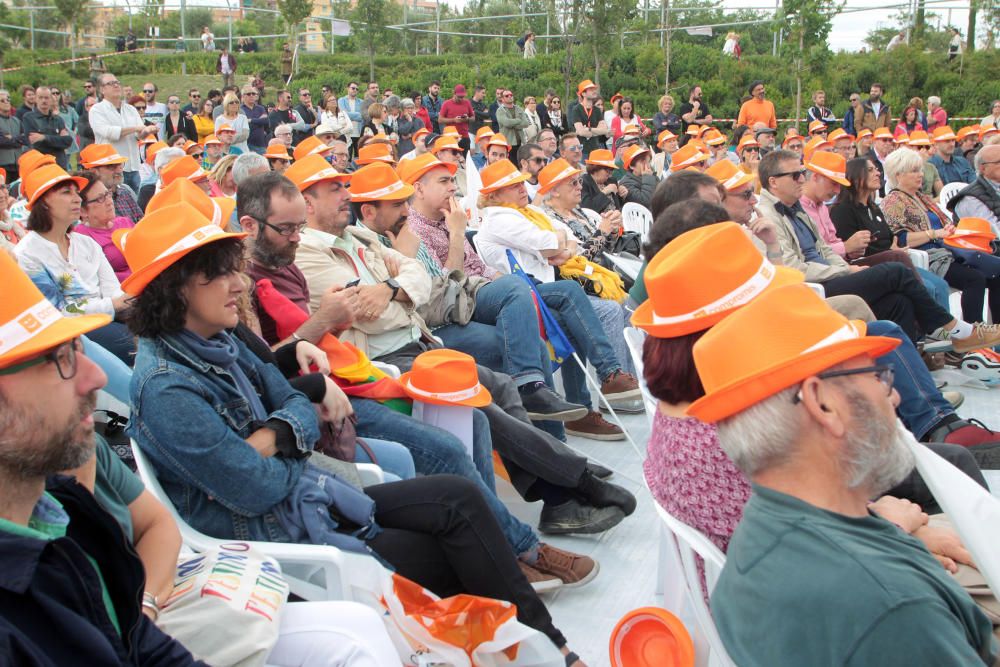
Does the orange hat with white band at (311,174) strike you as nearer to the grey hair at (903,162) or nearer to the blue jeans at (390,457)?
the blue jeans at (390,457)

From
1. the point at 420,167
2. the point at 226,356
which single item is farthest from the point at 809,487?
the point at 420,167

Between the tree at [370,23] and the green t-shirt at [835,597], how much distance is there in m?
23.7

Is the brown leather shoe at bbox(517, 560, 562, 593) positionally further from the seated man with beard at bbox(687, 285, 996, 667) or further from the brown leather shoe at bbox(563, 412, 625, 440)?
the brown leather shoe at bbox(563, 412, 625, 440)

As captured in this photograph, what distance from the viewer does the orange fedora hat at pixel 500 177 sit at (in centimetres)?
561

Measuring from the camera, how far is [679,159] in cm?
850

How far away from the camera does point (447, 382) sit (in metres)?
3.44

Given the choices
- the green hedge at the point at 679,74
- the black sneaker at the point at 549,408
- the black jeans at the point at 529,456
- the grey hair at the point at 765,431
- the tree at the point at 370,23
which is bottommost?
the black sneaker at the point at 549,408

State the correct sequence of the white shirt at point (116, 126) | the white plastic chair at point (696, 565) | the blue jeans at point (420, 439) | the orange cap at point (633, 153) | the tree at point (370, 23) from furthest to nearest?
the tree at point (370, 23) → the white shirt at point (116, 126) → the orange cap at point (633, 153) → the blue jeans at point (420, 439) → the white plastic chair at point (696, 565)

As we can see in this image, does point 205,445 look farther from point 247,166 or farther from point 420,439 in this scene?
point 247,166

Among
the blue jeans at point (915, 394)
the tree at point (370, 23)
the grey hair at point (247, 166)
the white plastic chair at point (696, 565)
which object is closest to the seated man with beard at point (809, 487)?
the white plastic chair at point (696, 565)

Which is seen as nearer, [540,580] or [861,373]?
[861,373]

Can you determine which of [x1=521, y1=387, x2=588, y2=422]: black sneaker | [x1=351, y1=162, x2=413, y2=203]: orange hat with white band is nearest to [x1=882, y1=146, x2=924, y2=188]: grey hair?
[x1=521, y1=387, x2=588, y2=422]: black sneaker

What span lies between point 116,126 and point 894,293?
8.37 metres

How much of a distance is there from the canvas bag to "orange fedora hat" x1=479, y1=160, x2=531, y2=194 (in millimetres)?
3694
